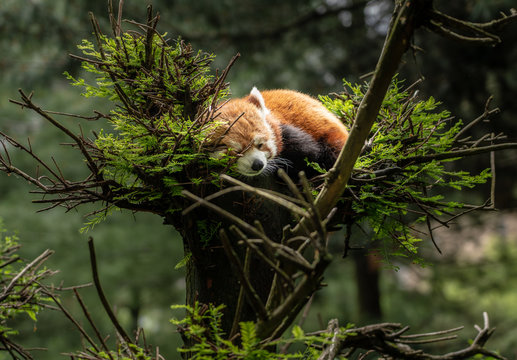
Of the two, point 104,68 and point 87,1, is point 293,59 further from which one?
point 104,68

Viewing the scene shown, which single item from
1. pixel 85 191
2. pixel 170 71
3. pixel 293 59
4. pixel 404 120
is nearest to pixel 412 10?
pixel 404 120

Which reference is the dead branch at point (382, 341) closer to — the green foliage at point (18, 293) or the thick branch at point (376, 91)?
the thick branch at point (376, 91)

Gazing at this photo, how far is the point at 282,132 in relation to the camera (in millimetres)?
1693

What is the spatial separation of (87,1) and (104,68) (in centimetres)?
314

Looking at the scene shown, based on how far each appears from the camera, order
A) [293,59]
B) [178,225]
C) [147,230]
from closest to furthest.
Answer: [178,225] → [293,59] → [147,230]

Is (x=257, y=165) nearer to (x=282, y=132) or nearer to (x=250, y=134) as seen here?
(x=250, y=134)

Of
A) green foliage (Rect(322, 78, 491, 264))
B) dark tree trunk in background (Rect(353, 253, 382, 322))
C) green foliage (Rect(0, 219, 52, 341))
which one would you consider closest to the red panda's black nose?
green foliage (Rect(322, 78, 491, 264))

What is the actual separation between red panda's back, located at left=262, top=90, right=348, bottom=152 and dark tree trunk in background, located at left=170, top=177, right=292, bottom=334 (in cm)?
50

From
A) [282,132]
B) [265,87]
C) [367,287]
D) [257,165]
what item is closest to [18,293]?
[257,165]

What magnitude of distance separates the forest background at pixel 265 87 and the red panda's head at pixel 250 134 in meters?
2.33

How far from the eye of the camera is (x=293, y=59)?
4824 millimetres

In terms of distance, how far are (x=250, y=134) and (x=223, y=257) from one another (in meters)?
0.44

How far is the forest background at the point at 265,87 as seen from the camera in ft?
13.7

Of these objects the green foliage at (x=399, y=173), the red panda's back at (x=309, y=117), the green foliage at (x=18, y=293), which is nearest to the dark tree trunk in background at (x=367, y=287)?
the red panda's back at (x=309, y=117)
